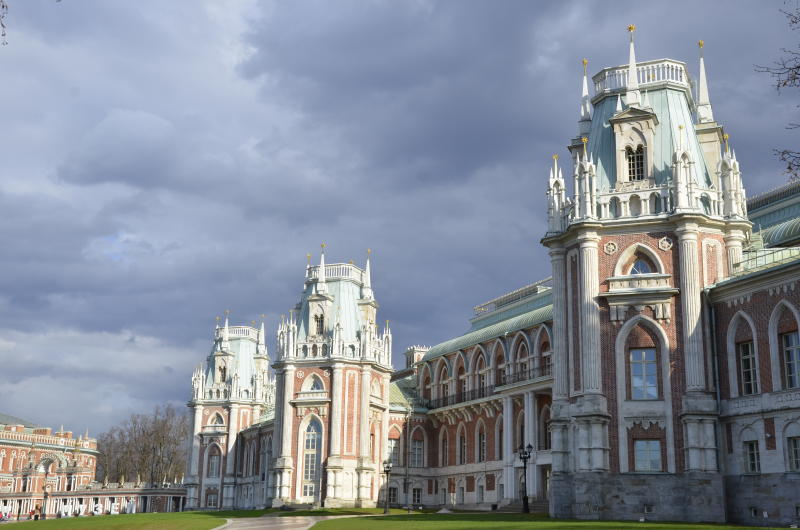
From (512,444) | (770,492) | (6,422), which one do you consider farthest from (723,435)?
(6,422)

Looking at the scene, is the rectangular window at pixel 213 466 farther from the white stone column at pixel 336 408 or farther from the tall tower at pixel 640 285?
the tall tower at pixel 640 285

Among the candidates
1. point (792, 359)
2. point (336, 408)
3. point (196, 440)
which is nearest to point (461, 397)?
point (336, 408)

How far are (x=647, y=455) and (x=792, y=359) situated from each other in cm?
762

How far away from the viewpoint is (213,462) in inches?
3752

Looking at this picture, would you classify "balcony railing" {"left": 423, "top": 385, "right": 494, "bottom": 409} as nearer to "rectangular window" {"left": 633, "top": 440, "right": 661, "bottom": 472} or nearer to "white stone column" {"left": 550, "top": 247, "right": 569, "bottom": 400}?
"white stone column" {"left": 550, "top": 247, "right": 569, "bottom": 400}

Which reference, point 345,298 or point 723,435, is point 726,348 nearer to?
point 723,435

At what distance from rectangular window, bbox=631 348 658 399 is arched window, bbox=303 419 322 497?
3560cm

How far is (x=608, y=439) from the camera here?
4081 cm

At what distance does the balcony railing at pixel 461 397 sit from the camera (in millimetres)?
73688

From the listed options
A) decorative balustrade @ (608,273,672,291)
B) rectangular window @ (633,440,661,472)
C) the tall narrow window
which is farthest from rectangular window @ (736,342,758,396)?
the tall narrow window

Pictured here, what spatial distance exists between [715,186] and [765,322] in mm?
8440

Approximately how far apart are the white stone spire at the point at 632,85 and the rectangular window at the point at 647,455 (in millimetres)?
16889

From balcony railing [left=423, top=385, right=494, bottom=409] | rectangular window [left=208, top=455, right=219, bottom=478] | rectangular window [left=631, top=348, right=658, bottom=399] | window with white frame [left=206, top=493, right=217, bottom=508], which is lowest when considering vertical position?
window with white frame [left=206, top=493, right=217, bottom=508]

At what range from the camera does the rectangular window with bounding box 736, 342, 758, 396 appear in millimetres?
39500
